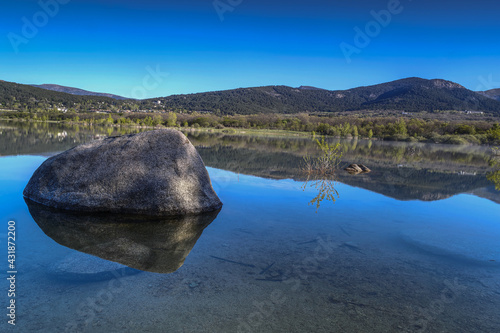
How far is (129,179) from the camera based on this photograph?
7176 millimetres

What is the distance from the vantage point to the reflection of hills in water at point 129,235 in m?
4.63

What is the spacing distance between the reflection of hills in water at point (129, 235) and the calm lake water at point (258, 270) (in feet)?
0.09

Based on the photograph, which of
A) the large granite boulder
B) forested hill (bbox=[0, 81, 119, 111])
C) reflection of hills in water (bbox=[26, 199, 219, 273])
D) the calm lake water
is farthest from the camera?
forested hill (bbox=[0, 81, 119, 111])

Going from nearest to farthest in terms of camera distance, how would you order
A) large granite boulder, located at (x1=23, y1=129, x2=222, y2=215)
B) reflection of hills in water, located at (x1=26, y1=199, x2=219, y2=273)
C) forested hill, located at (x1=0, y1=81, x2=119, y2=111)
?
reflection of hills in water, located at (x1=26, y1=199, x2=219, y2=273) < large granite boulder, located at (x1=23, y1=129, x2=222, y2=215) < forested hill, located at (x1=0, y1=81, x2=119, y2=111)

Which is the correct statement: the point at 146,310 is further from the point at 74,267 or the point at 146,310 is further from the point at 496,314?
the point at 496,314

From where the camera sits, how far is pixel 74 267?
4211mm

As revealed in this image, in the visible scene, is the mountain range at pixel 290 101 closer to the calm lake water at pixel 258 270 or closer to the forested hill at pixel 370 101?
the forested hill at pixel 370 101

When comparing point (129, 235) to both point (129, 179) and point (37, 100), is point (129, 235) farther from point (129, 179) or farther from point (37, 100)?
point (37, 100)

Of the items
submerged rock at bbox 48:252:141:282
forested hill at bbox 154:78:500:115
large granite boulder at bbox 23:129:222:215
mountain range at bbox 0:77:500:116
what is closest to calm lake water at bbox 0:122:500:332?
submerged rock at bbox 48:252:141:282

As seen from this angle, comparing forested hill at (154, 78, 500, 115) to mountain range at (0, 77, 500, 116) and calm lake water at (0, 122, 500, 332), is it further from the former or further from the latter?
calm lake water at (0, 122, 500, 332)

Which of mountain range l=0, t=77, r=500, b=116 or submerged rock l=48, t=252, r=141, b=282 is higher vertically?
mountain range l=0, t=77, r=500, b=116

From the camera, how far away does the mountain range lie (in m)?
142

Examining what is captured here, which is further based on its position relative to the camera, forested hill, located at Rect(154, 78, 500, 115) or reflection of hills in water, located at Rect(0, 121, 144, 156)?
forested hill, located at Rect(154, 78, 500, 115)

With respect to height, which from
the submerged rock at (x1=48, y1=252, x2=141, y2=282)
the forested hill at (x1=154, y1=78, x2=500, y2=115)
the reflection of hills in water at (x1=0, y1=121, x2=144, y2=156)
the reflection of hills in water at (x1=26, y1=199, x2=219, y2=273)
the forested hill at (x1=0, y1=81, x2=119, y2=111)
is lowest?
the reflection of hills in water at (x1=26, y1=199, x2=219, y2=273)
